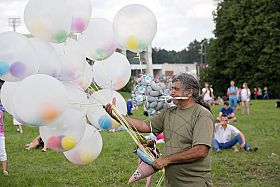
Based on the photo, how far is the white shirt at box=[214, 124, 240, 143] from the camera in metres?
7.58

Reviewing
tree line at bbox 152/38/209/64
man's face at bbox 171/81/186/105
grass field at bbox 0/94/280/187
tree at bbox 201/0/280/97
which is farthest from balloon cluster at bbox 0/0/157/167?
tree line at bbox 152/38/209/64

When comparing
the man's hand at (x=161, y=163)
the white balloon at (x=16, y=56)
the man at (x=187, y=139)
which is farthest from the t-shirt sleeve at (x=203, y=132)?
the white balloon at (x=16, y=56)

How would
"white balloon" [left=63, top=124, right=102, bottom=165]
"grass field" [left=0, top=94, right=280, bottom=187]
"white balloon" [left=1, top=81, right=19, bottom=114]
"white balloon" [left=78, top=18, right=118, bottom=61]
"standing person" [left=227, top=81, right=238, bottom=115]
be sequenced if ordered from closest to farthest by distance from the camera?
"white balloon" [left=1, top=81, right=19, bottom=114] < "white balloon" [left=63, top=124, right=102, bottom=165] < "white balloon" [left=78, top=18, right=118, bottom=61] < "grass field" [left=0, top=94, right=280, bottom=187] < "standing person" [left=227, top=81, right=238, bottom=115]

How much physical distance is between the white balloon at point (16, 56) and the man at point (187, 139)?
0.83 meters

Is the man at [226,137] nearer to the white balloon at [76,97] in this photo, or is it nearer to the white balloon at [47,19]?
the white balloon at [76,97]

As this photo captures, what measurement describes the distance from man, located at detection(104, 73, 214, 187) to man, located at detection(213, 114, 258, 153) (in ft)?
15.3

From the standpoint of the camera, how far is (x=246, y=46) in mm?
29156

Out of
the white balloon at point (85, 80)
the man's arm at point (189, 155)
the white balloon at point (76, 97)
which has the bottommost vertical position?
the man's arm at point (189, 155)

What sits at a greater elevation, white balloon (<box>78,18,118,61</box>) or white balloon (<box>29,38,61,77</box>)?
white balloon (<box>78,18,118,61</box>)

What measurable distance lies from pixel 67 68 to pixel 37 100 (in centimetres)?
56

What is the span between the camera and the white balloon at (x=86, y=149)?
3.16m

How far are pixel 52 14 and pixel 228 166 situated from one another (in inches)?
188

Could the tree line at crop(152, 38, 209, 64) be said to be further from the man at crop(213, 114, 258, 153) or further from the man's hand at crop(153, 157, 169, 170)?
the man's hand at crop(153, 157, 169, 170)

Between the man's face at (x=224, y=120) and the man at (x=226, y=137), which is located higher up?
the man's face at (x=224, y=120)
